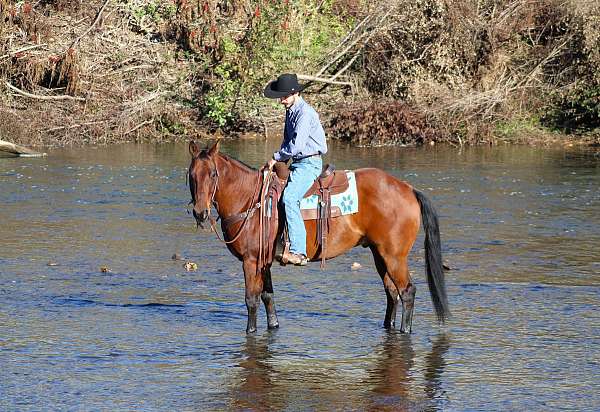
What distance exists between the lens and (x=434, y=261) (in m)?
9.89

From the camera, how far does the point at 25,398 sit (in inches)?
303

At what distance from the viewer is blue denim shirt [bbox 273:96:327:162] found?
956 centimetres

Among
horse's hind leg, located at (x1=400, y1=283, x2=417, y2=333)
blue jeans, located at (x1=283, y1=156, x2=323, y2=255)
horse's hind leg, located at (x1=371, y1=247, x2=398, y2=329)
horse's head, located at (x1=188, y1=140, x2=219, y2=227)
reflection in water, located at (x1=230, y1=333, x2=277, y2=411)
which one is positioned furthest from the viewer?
horse's hind leg, located at (x1=371, y1=247, x2=398, y2=329)

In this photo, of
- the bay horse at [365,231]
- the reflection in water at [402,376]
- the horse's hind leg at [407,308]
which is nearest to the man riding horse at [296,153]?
the bay horse at [365,231]

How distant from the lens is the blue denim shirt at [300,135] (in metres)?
9.56

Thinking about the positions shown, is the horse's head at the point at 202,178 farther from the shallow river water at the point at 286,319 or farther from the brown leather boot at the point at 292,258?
the shallow river water at the point at 286,319

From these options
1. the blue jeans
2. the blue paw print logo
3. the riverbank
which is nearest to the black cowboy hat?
the blue jeans

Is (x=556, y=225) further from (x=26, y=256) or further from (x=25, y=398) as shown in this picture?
(x=25, y=398)

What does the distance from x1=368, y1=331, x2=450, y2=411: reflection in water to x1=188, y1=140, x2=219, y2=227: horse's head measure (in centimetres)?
195

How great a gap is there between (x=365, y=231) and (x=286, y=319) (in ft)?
3.76

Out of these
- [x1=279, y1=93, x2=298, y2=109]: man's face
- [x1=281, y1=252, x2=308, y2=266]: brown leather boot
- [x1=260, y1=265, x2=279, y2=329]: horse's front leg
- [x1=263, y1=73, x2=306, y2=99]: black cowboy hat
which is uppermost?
[x1=263, y1=73, x2=306, y2=99]: black cowboy hat

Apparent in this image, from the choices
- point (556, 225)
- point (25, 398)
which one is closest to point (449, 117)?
point (556, 225)

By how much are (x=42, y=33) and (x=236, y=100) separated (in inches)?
210

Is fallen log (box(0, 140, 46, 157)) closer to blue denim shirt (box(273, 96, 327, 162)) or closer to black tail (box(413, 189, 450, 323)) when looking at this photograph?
blue denim shirt (box(273, 96, 327, 162))
